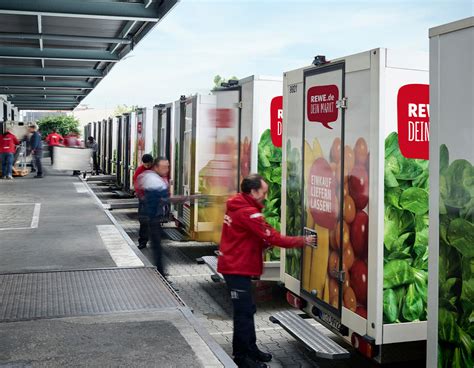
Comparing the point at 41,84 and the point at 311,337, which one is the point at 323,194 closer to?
the point at 311,337

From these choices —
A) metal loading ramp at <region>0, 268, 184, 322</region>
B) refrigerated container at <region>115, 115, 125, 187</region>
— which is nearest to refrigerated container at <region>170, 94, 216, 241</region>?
metal loading ramp at <region>0, 268, 184, 322</region>

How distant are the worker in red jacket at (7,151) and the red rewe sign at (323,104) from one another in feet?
55.4

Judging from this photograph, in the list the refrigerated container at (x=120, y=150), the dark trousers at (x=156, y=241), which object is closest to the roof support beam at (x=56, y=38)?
the refrigerated container at (x=120, y=150)

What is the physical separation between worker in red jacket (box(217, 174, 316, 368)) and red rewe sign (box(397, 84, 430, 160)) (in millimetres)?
1266

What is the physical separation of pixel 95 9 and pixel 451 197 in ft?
33.8

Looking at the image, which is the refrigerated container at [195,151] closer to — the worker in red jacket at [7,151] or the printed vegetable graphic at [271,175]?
the printed vegetable graphic at [271,175]

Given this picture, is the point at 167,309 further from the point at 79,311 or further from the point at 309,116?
the point at 309,116

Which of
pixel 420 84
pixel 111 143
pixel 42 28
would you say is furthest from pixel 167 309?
pixel 111 143

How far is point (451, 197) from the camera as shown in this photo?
393 centimetres

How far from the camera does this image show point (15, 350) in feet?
16.4

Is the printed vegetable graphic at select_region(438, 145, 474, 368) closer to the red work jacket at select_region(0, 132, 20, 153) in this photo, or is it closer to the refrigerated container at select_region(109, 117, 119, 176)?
the red work jacket at select_region(0, 132, 20, 153)

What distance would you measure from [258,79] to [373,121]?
10.4ft

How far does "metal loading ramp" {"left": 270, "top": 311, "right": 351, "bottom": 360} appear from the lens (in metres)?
5.18

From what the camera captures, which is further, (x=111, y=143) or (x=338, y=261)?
(x=111, y=143)
